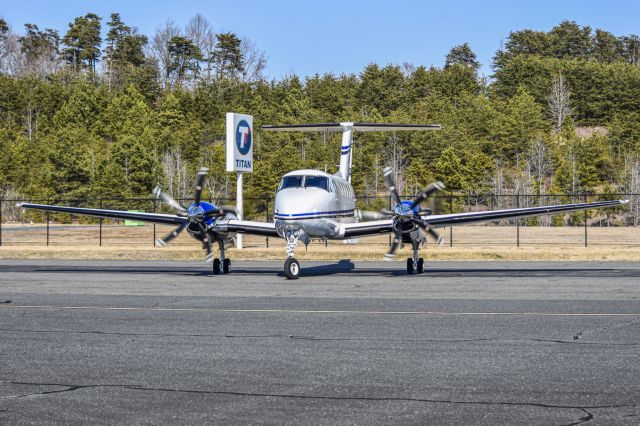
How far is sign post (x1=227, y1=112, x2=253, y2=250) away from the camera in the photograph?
40.7m

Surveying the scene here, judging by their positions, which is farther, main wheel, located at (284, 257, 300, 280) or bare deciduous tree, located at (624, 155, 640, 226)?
bare deciduous tree, located at (624, 155, 640, 226)

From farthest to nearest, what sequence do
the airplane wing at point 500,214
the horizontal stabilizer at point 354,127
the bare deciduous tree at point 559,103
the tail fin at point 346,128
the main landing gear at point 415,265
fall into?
the bare deciduous tree at point 559,103, the tail fin at point 346,128, the horizontal stabilizer at point 354,127, the main landing gear at point 415,265, the airplane wing at point 500,214

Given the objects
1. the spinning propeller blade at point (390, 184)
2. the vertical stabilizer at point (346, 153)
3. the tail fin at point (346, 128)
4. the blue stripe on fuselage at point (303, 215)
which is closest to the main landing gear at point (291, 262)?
the blue stripe on fuselage at point (303, 215)

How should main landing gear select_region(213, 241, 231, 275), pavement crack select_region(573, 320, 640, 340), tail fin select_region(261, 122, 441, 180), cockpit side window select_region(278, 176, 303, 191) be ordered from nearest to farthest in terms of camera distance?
pavement crack select_region(573, 320, 640, 340)
cockpit side window select_region(278, 176, 303, 191)
main landing gear select_region(213, 241, 231, 275)
tail fin select_region(261, 122, 441, 180)

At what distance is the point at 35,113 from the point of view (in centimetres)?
14062

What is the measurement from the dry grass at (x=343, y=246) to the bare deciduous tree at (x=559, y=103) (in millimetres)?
65812

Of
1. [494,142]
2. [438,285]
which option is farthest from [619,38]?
[438,285]

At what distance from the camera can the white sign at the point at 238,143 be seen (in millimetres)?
40688

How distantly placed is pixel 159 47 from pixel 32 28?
→ 43356 millimetres

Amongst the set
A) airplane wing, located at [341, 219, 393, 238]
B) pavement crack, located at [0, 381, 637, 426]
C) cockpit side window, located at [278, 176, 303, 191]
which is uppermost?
cockpit side window, located at [278, 176, 303, 191]

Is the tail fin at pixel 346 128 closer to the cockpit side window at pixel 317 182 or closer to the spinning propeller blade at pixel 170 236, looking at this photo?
the cockpit side window at pixel 317 182

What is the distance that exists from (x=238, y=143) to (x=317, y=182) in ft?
49.7

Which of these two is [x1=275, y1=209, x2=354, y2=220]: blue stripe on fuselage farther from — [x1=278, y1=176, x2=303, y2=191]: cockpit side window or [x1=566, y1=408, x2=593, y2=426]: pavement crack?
[x1=566, y1=408, x2=593, y2=426]: pavement crack

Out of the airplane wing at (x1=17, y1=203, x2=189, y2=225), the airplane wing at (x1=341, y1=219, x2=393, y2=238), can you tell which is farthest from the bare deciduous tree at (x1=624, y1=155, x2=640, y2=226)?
the airplane wing at (x1=17, y1=203, x2=189, y2=225)
